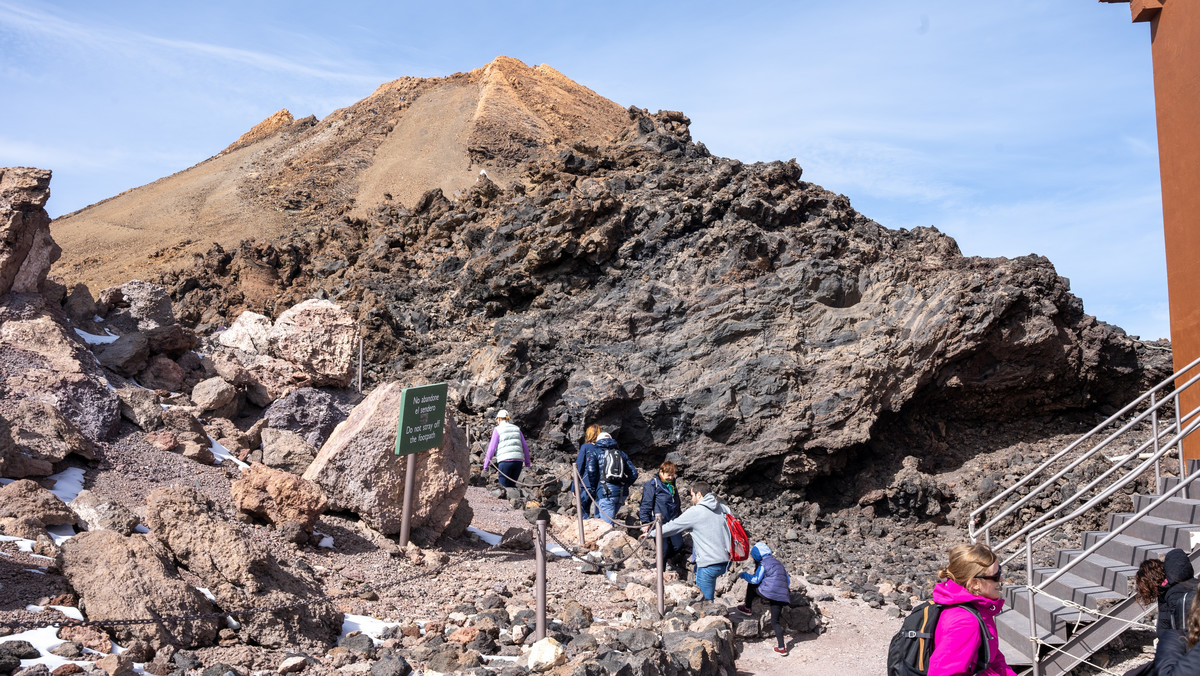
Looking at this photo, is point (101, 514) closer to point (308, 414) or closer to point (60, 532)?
point (60, 532)

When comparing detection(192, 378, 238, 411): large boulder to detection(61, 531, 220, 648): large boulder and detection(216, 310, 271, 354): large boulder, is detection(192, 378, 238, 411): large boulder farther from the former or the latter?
detection(61, 531, 220, 648): large boulder

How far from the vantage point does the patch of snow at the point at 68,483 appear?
709 cm

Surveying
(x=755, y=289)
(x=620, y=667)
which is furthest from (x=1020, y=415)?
(x=620, y=667)

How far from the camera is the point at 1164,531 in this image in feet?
21.2

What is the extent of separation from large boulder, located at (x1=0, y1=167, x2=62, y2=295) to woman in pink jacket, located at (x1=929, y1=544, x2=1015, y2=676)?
9.73 m

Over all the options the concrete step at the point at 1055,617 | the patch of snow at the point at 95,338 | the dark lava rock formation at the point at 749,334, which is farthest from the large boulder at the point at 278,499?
the dark lava rock formation at the point at 749,334

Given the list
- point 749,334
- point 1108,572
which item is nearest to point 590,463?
point 749,334

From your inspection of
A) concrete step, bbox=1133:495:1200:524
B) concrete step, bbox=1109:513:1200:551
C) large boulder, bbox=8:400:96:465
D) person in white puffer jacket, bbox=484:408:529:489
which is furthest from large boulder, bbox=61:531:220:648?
concrete step, bbox=1133:495:1200:524

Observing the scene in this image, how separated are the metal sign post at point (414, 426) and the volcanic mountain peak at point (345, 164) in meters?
25.7

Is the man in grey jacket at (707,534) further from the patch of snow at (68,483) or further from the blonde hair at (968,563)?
the patch of snow at (68,483)

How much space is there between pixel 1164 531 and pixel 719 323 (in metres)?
8.66

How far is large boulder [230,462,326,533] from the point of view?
7285mm

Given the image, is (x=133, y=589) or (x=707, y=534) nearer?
(x=133, y=589)

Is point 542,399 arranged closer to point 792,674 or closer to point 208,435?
point 208,435
